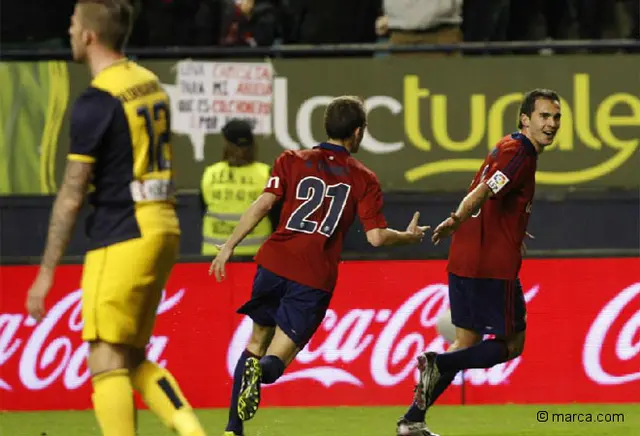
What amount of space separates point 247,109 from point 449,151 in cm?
171

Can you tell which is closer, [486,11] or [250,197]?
[250,197]

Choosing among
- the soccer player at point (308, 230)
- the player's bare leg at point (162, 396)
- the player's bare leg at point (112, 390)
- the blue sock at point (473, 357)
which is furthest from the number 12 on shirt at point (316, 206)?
the player's bare leg at point (112, 390)

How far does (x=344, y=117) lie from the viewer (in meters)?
7.99

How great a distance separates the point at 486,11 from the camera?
12.6 meters

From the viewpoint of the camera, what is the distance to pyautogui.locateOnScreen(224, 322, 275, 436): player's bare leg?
7.80 m

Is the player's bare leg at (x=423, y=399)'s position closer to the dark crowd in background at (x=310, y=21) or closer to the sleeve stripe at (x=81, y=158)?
the sleeve stripe at (x=81, y=158)

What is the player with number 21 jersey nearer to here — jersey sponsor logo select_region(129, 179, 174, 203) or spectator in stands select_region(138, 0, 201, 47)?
jersey sponsor logo select_region(129, 179, 174, 203)

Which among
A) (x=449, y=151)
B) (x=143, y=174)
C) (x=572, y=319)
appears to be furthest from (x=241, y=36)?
(x=143, y=174)

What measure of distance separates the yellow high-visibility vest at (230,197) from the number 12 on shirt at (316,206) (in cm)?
286

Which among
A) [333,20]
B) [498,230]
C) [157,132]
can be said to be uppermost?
[333,20]

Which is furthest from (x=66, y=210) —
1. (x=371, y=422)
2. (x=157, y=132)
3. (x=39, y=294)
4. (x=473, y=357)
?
(x=371, y=422)

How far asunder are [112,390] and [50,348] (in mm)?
4246

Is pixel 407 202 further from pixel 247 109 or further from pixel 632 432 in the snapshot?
pixel 632 432

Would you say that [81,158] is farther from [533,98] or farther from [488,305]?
[533,98]
